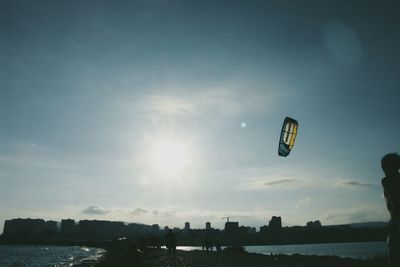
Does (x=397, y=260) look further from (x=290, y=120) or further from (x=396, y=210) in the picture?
(x=290, y=120)

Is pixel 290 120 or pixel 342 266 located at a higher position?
pixel 290 120

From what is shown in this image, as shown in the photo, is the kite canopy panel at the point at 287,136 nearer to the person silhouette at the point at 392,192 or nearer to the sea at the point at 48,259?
the person silhouette at the point at 392,192

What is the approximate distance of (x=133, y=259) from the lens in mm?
23047

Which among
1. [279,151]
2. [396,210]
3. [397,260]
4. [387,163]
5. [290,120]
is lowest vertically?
[397,260]

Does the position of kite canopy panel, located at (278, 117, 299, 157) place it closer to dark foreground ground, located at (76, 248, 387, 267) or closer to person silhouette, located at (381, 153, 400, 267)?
dark foreground ground, located at (76, 248, 387, 267)

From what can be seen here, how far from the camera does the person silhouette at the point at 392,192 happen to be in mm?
4125

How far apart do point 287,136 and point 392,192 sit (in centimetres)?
1351

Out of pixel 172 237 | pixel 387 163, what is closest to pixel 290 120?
pixel 387 163

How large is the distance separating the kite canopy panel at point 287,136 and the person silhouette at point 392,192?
40.1 feet

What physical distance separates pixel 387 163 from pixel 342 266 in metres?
18.6

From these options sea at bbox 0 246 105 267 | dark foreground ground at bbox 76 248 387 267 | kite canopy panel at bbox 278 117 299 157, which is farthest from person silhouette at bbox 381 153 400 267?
sea at bbox 0 246 105 267

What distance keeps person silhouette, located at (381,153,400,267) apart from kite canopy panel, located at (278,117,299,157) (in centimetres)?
1222

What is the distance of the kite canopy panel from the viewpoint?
1692cm

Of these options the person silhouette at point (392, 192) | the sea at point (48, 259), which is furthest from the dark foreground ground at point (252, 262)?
the sea at point (48, 259)
